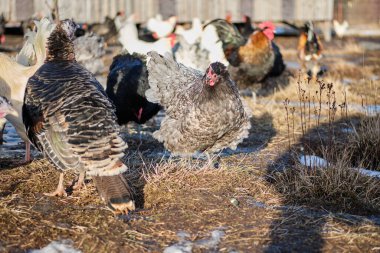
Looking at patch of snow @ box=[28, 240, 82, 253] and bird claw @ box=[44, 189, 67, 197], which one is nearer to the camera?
patch of snow @ box=[28, 240, 82, 253]

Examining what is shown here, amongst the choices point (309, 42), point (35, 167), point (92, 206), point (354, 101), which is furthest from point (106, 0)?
point (92, 206)

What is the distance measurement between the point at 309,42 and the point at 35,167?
28.2ft

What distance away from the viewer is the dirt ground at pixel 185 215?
3875mm

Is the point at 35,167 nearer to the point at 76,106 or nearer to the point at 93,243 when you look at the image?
the point at 76,106

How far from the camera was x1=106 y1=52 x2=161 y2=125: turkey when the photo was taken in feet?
24.5

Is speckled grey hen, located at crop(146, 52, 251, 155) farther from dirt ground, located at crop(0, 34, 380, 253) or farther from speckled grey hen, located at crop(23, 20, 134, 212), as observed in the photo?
speckled grey hen, located at crop(23, 20, 134, 212)

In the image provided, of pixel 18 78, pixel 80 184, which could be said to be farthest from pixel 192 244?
pixel 18 78

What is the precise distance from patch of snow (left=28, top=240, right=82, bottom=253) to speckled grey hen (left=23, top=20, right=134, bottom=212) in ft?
1.82

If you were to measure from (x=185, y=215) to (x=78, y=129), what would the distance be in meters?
1.14

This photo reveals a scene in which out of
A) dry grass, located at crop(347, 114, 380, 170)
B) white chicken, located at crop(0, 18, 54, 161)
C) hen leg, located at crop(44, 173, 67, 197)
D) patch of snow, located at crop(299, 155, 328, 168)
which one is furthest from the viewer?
dry grass, located at crop(347, 114, 380, 170)

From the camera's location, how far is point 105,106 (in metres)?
4.71

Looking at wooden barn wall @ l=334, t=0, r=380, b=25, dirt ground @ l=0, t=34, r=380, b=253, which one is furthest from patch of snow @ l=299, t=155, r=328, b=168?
wooden barn wall @ l=334, t=0, r=380, b=25

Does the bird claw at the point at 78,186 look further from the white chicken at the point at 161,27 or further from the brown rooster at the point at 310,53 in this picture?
the white chicken at the point at 161,27

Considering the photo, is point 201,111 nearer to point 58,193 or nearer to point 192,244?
point 58,193
